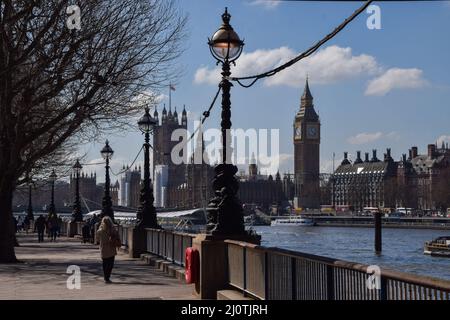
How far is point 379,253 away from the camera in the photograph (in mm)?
70188

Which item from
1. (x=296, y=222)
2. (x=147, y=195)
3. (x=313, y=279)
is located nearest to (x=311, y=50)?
(x=313, y=279)

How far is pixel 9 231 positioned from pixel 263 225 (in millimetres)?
140023

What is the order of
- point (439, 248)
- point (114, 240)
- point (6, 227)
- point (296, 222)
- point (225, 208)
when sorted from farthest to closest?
point (296, 222)
point (439, 248)
point (6, 227)
point (114, 240)
point (225, 208)

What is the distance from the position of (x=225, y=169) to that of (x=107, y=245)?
171 inches

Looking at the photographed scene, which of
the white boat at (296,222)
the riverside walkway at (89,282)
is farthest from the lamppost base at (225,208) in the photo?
the white boat at (296,222)

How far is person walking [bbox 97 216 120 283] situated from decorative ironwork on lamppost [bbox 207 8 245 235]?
3887 mm

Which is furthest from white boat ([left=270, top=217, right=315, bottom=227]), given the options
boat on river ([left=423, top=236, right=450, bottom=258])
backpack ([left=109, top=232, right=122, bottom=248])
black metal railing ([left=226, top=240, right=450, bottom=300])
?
black metal railing ([left=226, top=240, right=450, bottom=300])

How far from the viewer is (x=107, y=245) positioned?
1738 cm

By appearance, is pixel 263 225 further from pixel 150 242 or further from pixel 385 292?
pixel 385 292

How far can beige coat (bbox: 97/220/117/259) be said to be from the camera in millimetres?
17391

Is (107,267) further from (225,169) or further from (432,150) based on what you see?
(432,150)

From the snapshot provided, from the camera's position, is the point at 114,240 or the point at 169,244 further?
the point at 169,244

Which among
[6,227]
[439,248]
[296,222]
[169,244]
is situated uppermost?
[6,227]
